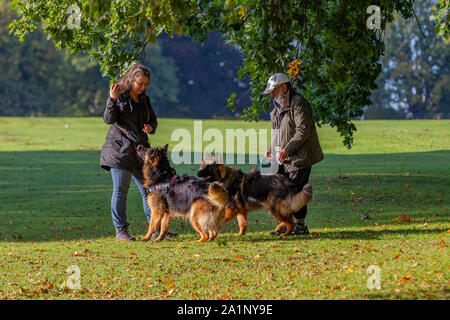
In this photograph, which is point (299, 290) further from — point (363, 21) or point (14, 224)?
point (14, 224)

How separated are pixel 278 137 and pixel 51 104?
57091 mm

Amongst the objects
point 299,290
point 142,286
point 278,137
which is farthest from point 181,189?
point 299,290

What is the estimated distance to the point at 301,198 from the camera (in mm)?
9477

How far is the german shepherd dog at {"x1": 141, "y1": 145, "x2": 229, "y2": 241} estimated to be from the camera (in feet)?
30.7

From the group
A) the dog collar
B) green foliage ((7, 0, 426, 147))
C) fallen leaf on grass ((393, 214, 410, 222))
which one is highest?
green foliage ((7, 0, 426, 147))

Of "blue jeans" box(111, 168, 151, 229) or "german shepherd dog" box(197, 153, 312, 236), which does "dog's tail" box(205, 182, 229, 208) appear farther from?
"blue jeans" box(111, 168, 151, 229)

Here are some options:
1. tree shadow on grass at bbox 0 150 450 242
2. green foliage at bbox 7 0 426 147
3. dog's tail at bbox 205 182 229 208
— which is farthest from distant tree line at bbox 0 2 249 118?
dog's tail at bbox 205 182 229 208

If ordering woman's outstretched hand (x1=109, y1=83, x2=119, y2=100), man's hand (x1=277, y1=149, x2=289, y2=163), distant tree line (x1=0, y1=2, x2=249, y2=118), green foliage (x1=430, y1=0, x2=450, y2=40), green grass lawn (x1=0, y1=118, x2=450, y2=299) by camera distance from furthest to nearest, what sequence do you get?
distant tree line (x1=0, y1=2, x2=249, y2=118), green foliage (x1=430, y1=0, x2=450, y2=40), man's hand (x1=277, y1=149, x2=289, y2=163), woman's outstretched hand (x1=109, y1=83, x2=119, y2=100), green grass lawn (x1=0, y1=118, x2=450, y2=299)

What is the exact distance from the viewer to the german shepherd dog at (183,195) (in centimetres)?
936

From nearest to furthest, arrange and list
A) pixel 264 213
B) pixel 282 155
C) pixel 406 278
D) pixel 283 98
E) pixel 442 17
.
Answer: 1. pixel 406 278
2. pixel 282 155
3. pixel 283 98
4. pixel 442 17
5. pixel 264 213

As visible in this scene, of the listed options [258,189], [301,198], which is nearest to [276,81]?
[258,189]

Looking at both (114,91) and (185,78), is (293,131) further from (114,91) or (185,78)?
(185,78)

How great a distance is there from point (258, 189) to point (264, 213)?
5511 millimetres

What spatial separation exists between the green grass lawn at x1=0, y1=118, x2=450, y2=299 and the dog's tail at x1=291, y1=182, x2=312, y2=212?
516 mm
